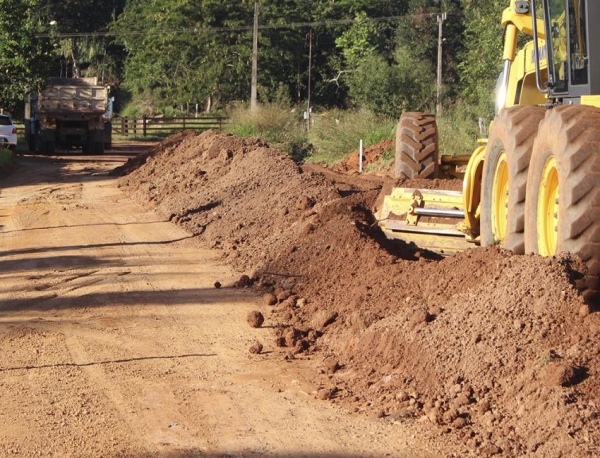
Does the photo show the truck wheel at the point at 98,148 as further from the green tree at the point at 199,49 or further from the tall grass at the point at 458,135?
the green tree at the point at 199,49

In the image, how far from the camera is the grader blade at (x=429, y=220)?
11.1 metres

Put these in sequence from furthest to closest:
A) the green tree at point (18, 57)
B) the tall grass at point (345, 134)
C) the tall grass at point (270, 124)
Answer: the green tree at point (18, 57), the tall grass at point (270, 124), the tall grass at point (345, 134)

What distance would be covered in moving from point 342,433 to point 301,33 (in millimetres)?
58788

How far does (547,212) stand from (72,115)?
30.6 metres

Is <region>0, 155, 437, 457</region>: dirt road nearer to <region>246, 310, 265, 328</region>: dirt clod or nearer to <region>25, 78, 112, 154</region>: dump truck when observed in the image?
<region>246, 310, 265, 328</region>: dirt clod

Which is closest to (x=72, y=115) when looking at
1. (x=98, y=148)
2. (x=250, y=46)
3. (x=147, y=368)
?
(x=98, y=148)

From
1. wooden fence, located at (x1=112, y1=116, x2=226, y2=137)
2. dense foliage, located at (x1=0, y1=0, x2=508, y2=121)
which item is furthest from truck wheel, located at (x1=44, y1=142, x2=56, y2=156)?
wooden fence, located at (x1=112, y1=116, x2=226, y2=137)

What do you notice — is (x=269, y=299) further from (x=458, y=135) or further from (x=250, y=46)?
(x=250, y=46)

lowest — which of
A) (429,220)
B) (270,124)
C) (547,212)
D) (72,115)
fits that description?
(429,220)

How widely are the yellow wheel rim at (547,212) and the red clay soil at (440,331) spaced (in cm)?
31

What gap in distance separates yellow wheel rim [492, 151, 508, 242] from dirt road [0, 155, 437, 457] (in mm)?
2563

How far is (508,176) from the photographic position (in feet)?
28.5

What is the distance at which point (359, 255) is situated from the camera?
34.4ft

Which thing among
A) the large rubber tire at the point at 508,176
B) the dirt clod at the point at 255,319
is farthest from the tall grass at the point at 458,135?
the dirt clod at the point at 255,319
